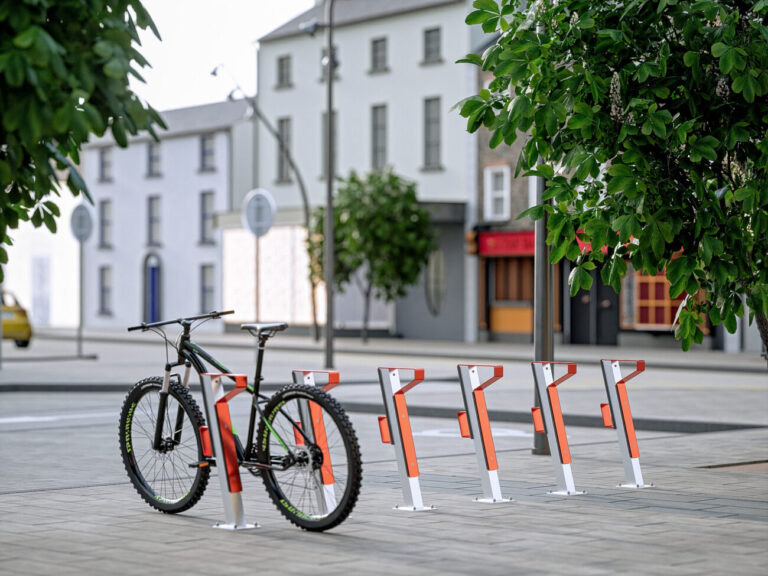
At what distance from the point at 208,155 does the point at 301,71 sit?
6414mm

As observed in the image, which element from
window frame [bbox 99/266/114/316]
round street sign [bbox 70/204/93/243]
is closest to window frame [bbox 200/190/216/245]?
window frame [bbox 99/266/114/316]

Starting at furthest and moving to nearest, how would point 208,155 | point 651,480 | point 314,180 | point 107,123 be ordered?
point 208,155, point 314,180, point 651,480, point 107,123

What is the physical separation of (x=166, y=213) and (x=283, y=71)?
28.7ft

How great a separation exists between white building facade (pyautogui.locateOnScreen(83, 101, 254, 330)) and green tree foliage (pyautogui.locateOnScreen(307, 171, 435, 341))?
1243 centimetres

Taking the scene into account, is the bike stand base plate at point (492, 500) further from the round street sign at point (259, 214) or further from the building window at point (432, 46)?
the building window at point (432, 46)

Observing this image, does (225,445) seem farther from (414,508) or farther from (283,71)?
(283,71)

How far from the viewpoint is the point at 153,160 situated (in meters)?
53.9

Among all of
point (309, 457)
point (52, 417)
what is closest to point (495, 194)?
point (52, 417)

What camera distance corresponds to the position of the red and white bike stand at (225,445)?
23.9ft

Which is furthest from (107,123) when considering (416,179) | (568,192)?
(416,179)

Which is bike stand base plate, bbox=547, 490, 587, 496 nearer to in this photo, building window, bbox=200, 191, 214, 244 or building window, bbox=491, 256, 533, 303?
building window, bbox=491, 256, 533, 303

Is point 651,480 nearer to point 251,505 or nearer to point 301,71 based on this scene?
point 251,505

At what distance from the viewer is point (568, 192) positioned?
8383 mm

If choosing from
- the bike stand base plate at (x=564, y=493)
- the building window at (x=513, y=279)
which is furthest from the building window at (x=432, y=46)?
the bike stand base plate at (x=564, y=493)
